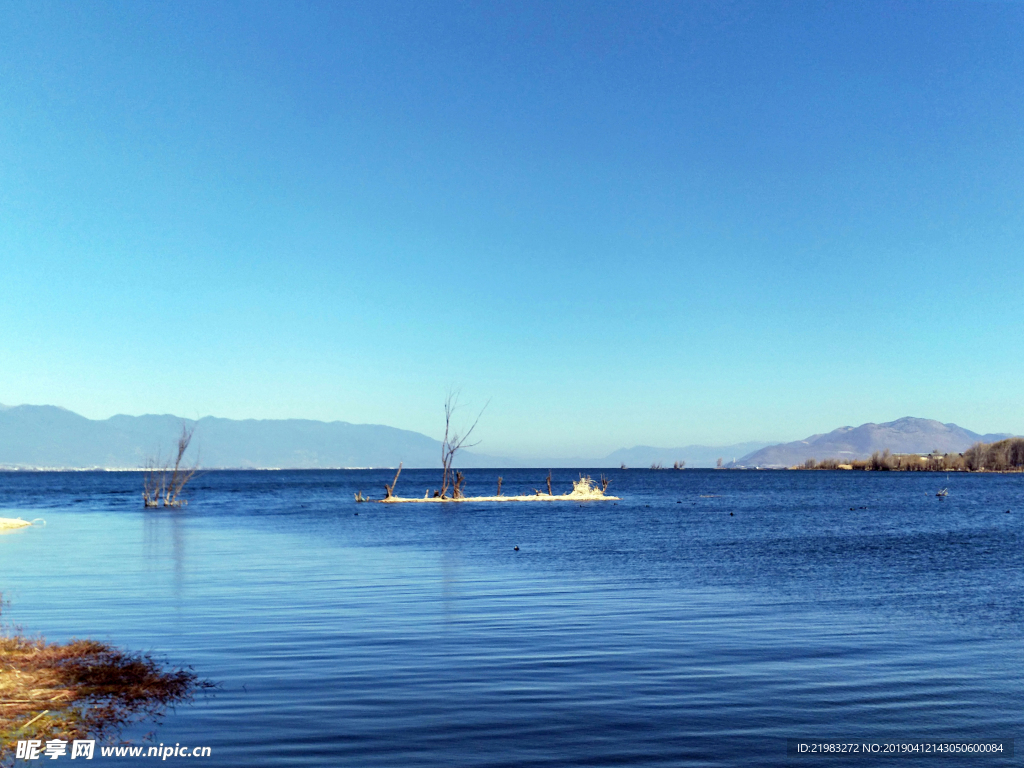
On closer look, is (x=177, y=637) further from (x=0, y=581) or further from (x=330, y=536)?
(x=330, y=536)

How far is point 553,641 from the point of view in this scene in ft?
55.0

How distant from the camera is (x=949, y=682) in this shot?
13.7 metres

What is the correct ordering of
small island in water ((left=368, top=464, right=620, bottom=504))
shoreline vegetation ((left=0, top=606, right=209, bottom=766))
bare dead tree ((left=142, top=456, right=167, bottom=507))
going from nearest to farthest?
shoreline vegetation ((left=0, top=606, right=209, bottom=766))
bare dead tree ((left=142, top=456, right=167, bottom=507))
small island in water ((left=368, top=464, right=620, bottom=504))

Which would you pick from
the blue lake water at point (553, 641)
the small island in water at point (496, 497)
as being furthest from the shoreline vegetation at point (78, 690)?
the small island in water at point (496, 497)

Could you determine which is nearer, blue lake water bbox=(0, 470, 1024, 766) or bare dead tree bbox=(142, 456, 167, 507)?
blue lake water bbox=(0, 470, 1024, 766)

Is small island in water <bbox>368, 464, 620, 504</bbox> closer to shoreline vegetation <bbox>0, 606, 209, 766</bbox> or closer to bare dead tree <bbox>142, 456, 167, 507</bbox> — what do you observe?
bare dead tree <bbox>142, 456, 167, 507</bbox>

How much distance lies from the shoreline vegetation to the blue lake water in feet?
1.96

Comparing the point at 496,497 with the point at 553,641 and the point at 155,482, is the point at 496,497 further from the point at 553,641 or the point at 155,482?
the point at 553,641

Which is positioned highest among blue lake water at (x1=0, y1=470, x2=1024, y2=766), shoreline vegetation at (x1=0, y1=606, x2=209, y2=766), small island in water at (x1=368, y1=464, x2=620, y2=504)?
shoreline vegetation at (x1=0, y1=606, x2=209, y2=766)

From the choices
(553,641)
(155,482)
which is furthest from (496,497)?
(553,641)

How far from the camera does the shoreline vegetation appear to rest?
993 cm

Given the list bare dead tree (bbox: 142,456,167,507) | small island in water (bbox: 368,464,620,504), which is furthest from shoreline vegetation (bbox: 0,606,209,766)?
bare dead tree (bbox: 142,456,167,507)

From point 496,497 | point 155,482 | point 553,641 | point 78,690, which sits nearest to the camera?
point 78,690

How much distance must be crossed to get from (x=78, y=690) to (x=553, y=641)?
8.72 meters
